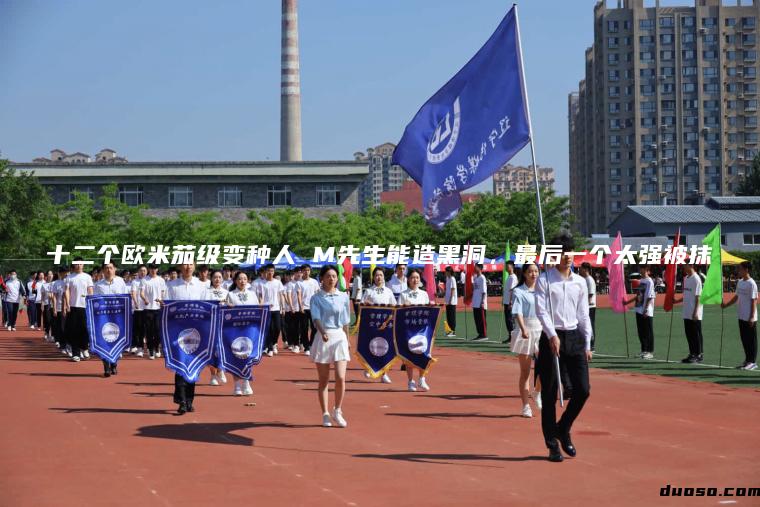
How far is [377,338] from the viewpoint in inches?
681

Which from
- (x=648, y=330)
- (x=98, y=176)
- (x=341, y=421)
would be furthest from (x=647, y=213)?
(x=341, y=421)

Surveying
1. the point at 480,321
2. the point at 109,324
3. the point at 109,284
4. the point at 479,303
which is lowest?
the point at 480,321

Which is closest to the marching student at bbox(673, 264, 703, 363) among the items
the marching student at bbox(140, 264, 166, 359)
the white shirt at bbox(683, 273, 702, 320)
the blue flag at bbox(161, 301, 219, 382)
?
the white shirt at bbox(683, 273, 702, 320)

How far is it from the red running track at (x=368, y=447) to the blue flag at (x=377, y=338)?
1.81ft

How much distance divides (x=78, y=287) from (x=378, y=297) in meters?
7.38

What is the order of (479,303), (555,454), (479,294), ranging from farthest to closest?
(479,303) < (479,294) < (555,454)

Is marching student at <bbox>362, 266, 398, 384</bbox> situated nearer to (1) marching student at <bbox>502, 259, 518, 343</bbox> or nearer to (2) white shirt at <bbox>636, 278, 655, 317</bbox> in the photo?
(2) white shirt at <bbox>636, 278, 655, 317</bbox>

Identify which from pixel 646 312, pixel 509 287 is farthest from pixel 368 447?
pixel 509 287

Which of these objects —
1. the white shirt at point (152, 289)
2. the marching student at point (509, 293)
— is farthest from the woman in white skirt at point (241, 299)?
the marching student at point (509, 293)

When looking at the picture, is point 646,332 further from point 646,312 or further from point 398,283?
point 398,283

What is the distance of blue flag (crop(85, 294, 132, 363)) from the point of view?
1980 centimetres

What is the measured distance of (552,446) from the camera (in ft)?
33.0

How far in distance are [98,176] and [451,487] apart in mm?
71348

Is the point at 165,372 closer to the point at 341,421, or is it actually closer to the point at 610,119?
the point at 341,421
